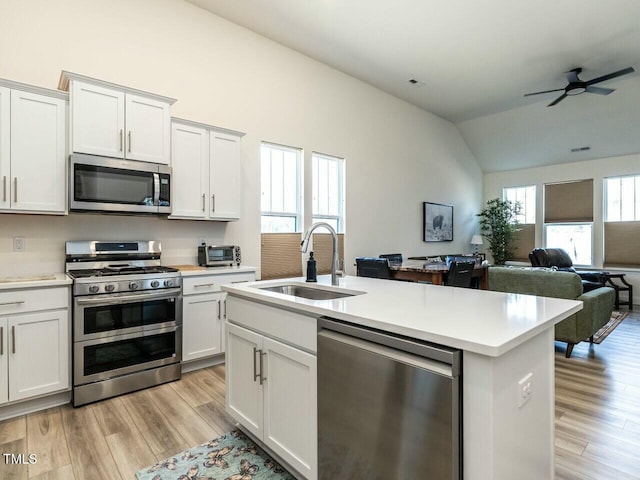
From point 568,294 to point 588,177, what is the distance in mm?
5055

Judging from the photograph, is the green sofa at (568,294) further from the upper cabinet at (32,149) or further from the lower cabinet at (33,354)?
the upper cabinet at (32,149)

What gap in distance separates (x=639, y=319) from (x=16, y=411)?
757 cm

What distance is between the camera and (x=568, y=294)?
359 cm

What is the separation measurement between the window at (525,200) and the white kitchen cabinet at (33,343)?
873 cm

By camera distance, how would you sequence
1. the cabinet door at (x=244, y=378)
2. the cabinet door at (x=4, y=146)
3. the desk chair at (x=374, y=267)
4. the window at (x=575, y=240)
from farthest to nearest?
the window at (x=575, y=240)
the desk chair at (x=374, y=267)
the cabinet door at (x=4, y=146)
the cabinet door at (x=244, y=378)

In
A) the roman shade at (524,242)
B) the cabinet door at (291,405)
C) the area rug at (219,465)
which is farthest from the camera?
the roman shade at (524,242)

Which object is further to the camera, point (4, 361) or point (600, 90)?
point (600, 90)

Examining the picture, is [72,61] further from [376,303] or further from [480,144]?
[480,144]

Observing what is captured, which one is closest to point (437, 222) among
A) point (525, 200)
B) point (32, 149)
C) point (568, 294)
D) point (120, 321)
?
point (525, 200)

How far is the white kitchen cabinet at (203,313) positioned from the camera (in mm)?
3162

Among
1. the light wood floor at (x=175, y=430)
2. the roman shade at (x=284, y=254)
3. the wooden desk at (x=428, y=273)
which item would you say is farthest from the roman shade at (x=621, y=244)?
the roman shade at (x=284, y=254)

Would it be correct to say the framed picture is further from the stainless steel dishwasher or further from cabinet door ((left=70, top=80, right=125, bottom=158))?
the stainless steel dishwasher

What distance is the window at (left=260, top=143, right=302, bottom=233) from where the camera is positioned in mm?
4520

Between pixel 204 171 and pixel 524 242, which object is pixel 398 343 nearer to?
pixel 204 171
